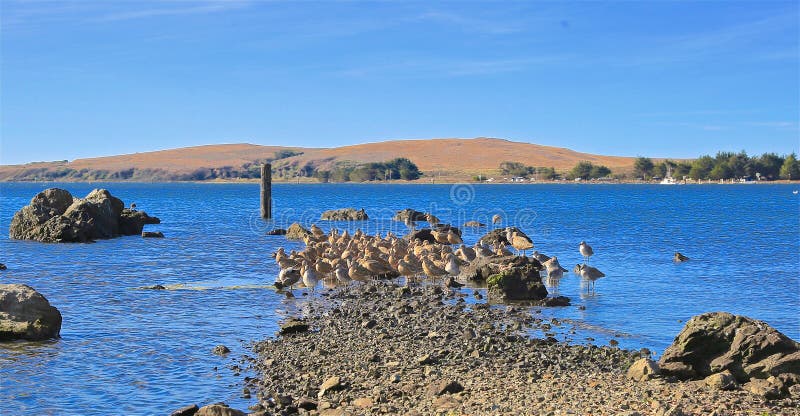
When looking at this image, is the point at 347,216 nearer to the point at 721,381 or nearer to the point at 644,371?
the point at 644,371

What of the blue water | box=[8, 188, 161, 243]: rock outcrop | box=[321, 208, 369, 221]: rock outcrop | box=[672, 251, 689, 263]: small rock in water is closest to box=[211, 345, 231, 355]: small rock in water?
the blue water

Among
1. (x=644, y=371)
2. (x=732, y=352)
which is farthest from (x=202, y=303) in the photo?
(x=732, y=352)

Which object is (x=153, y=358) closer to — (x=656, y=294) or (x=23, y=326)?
(x=23, y=326)

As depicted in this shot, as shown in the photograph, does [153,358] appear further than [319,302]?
No

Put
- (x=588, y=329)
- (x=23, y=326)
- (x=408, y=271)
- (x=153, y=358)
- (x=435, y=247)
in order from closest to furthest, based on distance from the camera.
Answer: (x=153, y=358) → (x=23, y=326) → (x=588, y=329) → (x=408, y=271) → (x=435, y=247)

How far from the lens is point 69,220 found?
136 ft

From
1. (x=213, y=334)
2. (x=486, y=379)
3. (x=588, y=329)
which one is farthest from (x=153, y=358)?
(x=588, y=329)

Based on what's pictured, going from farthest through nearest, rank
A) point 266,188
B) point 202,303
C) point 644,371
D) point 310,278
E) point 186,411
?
point 266,188 < point 310,278 < point 202,303 < point 644,371 < point 186,411

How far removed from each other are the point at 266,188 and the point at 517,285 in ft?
125

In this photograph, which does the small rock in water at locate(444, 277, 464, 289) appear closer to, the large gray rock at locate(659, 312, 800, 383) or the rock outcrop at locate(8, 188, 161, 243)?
the large gray rock at locate(659, 312, 800, 383)

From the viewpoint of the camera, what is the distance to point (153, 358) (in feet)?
48.7

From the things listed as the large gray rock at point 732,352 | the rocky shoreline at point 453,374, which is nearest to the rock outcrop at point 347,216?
the rocky shoreline at point 453,374

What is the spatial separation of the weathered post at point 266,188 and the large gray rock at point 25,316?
3894 centimetres

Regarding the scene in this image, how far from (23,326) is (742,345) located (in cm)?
1303
